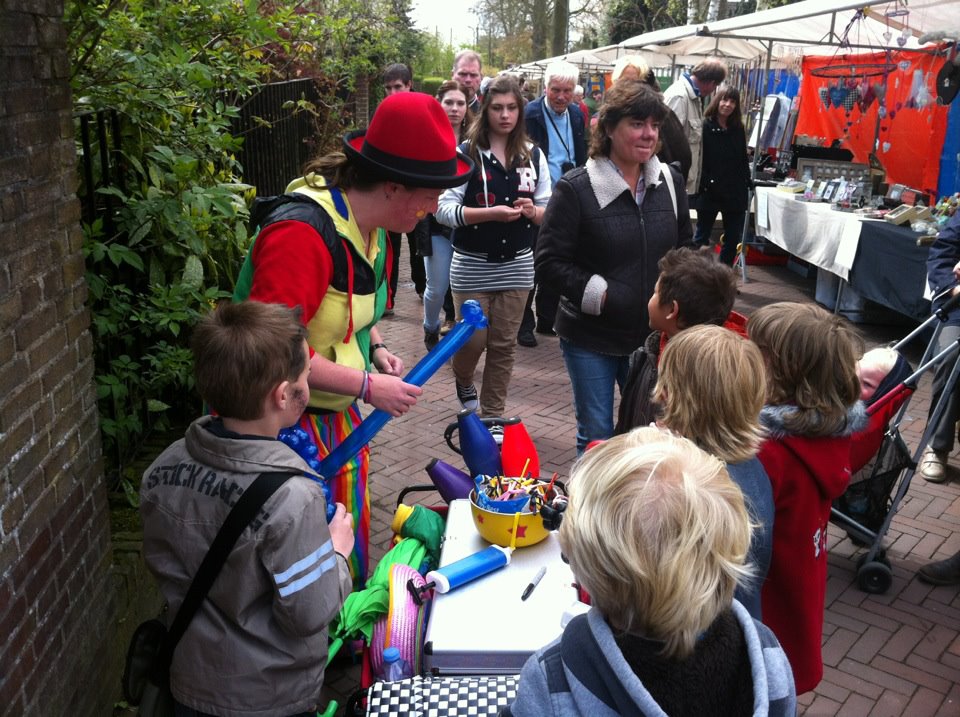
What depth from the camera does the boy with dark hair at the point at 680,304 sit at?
3025 mm

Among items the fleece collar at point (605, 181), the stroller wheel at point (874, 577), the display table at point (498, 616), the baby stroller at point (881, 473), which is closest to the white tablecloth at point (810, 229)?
the baby stroller at point (881, 473)

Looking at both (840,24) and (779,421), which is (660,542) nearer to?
(779,421)

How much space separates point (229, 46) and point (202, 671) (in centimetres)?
327

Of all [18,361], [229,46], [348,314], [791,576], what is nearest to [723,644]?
[791,576]

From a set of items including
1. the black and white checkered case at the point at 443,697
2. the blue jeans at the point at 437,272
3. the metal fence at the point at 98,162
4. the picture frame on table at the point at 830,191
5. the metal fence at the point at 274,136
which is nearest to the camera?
the black and white checkered case at the point at 443,697

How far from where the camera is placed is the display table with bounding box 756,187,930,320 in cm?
723

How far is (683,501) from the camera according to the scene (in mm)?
1437

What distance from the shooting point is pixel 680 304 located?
304 cm

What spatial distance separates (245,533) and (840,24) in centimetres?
1150

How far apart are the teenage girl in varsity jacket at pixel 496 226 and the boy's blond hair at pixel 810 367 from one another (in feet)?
8.92

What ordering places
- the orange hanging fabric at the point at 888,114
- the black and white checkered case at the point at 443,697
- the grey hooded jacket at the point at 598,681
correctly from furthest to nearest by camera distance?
the orange hanging fabric at the point at 888,114, the black and white checkered case at the point at 443,697, the grey hooded jacket at the point at 598,681

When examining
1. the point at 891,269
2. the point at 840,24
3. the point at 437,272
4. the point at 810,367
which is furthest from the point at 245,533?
the point at 840,24

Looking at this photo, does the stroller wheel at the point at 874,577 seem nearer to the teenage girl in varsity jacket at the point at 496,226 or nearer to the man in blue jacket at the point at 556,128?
the teenage girl in varsity jacket at the point at 496,226

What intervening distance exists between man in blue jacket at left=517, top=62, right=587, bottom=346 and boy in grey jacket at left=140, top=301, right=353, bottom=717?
4.88m
